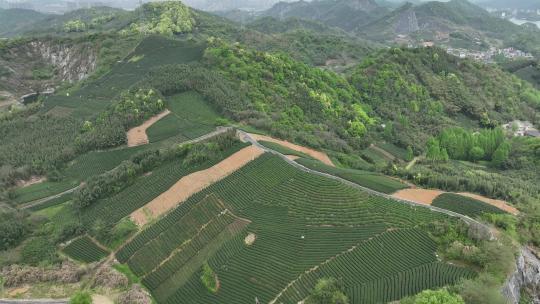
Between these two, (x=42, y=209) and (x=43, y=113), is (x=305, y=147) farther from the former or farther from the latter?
(x=43, y=113)

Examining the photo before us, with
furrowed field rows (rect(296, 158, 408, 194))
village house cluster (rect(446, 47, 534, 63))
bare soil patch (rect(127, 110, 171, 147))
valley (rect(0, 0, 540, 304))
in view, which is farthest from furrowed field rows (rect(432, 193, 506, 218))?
village house cluster (rect(446, 47, 534, 63))

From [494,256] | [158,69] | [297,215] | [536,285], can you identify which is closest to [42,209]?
[297,215]

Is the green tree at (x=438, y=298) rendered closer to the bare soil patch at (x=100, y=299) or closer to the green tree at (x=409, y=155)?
the bare soil patch at (x=100, y=299)

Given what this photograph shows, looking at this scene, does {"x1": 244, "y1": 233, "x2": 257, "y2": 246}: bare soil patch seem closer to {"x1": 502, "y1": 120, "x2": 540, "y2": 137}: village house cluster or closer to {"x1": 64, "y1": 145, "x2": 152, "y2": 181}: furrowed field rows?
{"x1": 64, "y1": 145, "x2": 152, "y2": 181}: furrowed field rows

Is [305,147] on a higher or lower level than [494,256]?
lower

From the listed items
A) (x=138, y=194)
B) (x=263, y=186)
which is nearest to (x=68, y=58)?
(x=138, y=194)

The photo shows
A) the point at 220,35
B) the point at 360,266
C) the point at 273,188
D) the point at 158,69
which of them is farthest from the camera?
the point at 220,35
